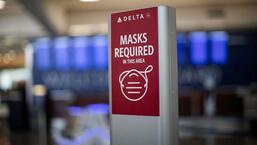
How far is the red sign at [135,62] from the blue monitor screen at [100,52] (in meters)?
6.84

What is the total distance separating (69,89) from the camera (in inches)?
431

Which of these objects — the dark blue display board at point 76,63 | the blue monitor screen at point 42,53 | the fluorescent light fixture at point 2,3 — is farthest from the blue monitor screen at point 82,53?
the fluorescent light fixture at point 2,3

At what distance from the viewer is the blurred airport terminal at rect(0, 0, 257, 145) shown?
1068cm

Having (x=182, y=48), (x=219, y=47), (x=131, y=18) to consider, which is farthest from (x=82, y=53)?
(x=131, y=18)

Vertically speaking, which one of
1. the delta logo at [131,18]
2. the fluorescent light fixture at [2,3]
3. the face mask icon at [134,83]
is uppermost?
the fluorescent light fixture at [2,3]

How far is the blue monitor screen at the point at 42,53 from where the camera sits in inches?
431

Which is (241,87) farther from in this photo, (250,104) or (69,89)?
(69,89)

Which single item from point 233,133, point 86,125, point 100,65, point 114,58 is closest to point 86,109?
point 86,125

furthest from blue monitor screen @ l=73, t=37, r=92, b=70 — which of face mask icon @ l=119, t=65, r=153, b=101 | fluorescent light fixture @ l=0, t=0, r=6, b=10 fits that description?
face mask icon @ l=119, t=65, r=153, b=101

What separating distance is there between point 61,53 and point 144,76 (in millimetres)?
7385

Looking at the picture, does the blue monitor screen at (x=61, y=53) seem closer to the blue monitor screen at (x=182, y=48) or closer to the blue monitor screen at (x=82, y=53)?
the blue monitor screen at (x=82, y=53)

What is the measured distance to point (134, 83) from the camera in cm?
395

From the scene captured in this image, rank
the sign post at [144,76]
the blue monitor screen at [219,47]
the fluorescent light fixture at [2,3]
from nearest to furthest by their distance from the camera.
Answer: the sign post at [144,76], the fluorescent light fixture at [2,3], the blue monitor screen at [219,47]

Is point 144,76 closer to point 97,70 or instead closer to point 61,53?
point 97,70
